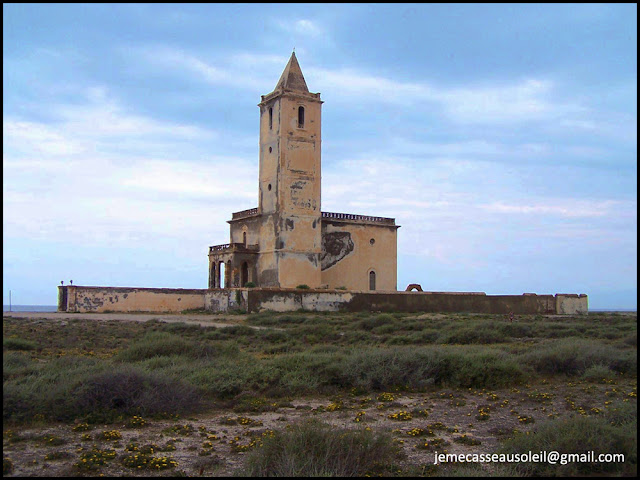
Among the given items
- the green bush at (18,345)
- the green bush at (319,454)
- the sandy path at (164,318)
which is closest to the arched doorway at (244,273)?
the sandy path at (164,318)

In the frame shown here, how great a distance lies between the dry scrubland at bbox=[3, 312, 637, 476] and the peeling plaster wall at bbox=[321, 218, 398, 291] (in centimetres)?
2965

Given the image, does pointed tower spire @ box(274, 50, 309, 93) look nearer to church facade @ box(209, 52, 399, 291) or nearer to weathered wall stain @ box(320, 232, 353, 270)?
church facade @ box(209, 52, 399, 291)

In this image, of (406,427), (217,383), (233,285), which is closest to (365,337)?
(217,383)

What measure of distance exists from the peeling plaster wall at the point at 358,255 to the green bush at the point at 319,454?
38014 millimetres

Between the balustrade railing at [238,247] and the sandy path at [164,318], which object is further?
the balustrade railing at [238,247]

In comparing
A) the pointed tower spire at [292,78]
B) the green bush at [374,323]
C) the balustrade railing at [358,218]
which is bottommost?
the green bush at [374,323]

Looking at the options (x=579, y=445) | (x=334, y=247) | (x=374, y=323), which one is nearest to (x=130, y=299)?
(x=334, y=247)

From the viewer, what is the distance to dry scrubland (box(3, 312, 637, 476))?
657 cm

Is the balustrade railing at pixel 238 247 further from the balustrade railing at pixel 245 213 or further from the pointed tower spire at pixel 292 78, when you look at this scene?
the pointed tower spire at pixel 292 78

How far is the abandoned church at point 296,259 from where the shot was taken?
35594 millimetres

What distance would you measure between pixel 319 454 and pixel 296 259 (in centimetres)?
3587

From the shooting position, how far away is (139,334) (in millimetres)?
20422

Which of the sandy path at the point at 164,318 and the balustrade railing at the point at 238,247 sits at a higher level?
the balustrade railing at the point at 238,247

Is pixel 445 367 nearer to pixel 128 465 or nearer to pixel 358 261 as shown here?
pixel 128 465
